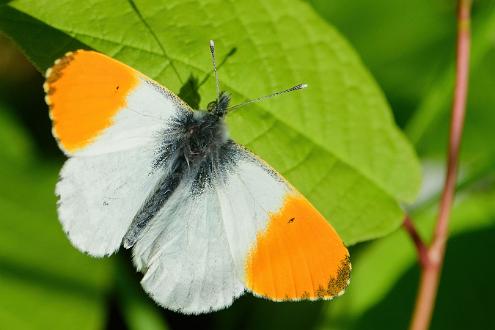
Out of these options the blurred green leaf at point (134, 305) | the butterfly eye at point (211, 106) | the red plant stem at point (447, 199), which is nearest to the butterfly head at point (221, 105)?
the butterfly eye at point (211, 106)

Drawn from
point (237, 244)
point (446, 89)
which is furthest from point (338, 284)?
point (446, 89)

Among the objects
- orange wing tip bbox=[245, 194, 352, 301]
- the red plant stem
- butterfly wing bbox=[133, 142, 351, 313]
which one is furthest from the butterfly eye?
the red plant stem

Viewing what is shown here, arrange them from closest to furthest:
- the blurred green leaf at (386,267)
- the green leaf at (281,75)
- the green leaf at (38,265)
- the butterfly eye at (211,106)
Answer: the green leaf at (281,75) < the butterfly eye at (211,106) < the green leaf at (38,265) < the blurred green leaf at (386,267)

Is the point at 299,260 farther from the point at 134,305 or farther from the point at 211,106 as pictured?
the point at 134,305

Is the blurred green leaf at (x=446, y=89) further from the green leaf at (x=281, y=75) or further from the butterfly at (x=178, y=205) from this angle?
the butterfly at (x=178, y=205)

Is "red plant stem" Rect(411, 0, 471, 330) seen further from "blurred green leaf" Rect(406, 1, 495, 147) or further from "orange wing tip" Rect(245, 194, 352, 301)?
"blurred green leaf" Rect(406, 1, 495, 147)

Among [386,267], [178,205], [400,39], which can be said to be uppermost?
[178,205]

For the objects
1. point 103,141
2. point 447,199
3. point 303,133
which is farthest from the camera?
point 447,199

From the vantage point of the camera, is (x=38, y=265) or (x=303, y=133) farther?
(x=38, y=265)
